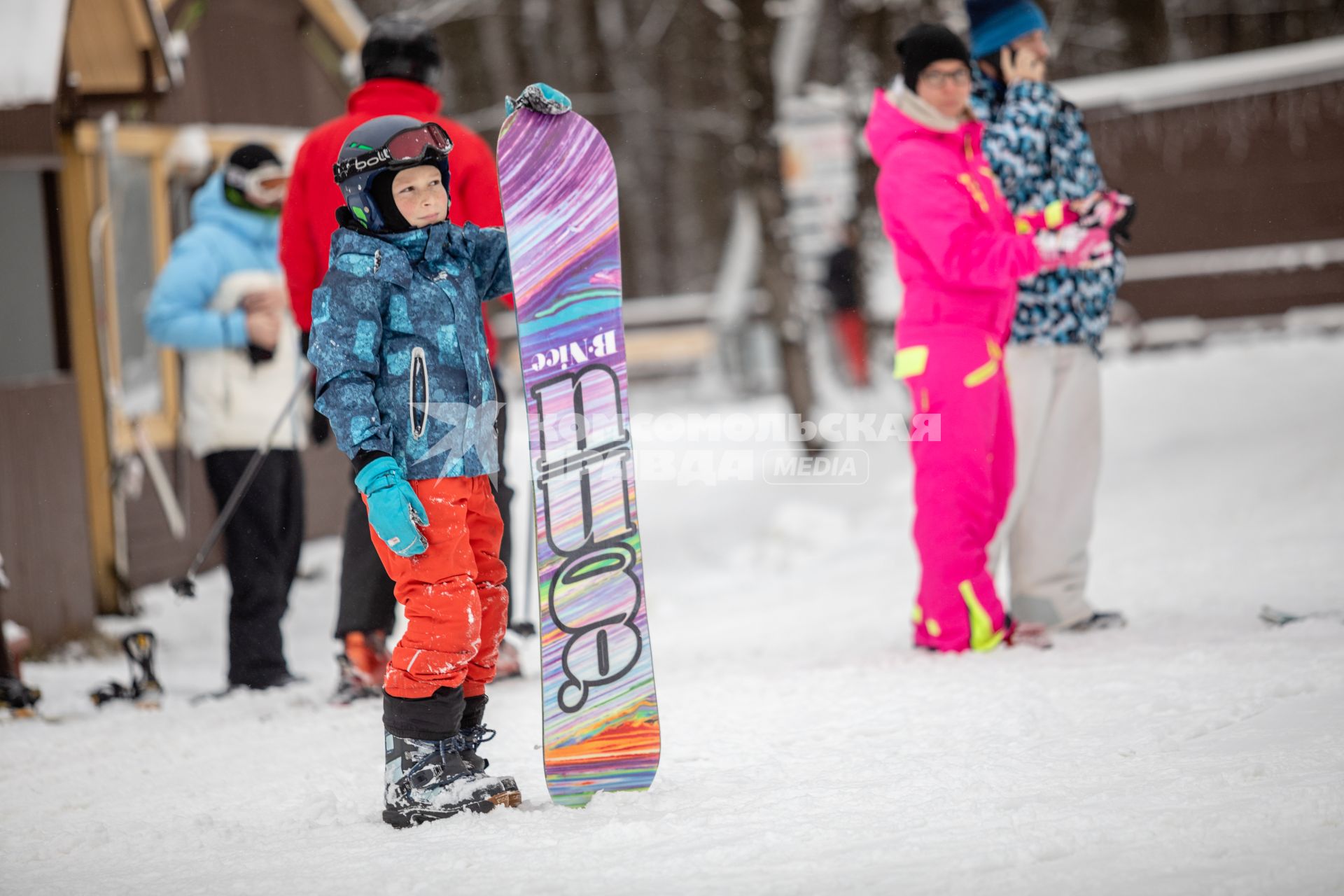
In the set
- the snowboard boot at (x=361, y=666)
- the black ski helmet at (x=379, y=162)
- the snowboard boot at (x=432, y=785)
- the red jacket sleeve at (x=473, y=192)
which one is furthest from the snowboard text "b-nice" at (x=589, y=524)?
the snowboard boot at (x=361, y=666)

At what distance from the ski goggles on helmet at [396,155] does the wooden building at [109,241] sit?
146 inches

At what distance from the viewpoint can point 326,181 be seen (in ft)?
13.9

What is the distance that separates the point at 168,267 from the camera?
5.06 metres

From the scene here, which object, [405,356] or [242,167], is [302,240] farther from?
[405,356]

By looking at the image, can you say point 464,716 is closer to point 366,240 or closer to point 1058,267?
point 366,240

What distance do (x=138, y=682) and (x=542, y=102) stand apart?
117 inches

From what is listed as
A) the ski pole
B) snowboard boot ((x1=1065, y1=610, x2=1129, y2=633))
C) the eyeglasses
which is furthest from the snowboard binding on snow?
the eyeglasses

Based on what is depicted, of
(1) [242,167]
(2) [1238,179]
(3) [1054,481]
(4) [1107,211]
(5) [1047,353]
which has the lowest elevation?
(3) [1054,481]

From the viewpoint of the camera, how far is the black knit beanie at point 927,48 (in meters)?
4.34

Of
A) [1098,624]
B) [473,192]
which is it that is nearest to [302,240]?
[473,192]

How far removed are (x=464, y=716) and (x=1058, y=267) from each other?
8.28ft

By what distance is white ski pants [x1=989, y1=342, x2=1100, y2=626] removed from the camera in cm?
454

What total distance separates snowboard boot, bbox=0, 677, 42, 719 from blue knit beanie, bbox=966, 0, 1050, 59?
412cm

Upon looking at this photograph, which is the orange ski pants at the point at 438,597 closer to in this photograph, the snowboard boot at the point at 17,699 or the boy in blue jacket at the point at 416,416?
the boy in blue jacket at the point at 416,416
